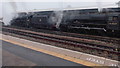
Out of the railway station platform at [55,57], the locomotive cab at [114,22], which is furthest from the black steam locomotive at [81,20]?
the railway station platform at [55,57]

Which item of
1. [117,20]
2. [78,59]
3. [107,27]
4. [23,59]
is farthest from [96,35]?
[23,59]

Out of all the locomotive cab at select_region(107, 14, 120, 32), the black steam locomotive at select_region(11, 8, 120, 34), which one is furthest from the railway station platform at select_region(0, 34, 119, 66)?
the black steam locomotive at select_region(11, 8, 120, 34)

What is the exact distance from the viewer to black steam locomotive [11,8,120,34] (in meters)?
11.3

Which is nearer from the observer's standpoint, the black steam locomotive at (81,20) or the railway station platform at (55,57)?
the railway station platform at (55,57)

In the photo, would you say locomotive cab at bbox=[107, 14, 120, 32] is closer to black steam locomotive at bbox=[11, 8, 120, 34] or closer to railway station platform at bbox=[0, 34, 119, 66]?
black steam locomotive at bbox=[11, 8, 120, 34]

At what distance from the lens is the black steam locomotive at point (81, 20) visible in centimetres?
1126

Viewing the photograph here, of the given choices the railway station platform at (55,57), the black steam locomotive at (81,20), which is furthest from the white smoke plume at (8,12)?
the railway station platform at (55,57)

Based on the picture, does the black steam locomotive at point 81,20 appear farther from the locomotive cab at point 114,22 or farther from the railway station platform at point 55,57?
the railway station platform at point 55,57

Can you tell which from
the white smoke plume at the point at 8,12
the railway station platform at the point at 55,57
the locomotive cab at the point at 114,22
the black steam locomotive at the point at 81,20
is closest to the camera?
the railway station platform at the point at 55,57

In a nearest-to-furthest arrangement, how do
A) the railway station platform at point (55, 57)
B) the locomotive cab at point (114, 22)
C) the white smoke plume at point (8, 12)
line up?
the railway station platform at point (55, 57) → the locomotive cab at point (114, 22) → the white smoke plume at point (8, 12)

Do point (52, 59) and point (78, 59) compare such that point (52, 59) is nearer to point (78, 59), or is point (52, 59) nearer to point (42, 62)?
point (42, 62)

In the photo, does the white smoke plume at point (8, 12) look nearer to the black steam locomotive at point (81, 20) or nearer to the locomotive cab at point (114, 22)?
the black steam locomotive at point (81, 20)

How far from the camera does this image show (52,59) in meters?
8.18

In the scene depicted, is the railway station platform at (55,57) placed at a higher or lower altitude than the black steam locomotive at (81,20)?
lower
